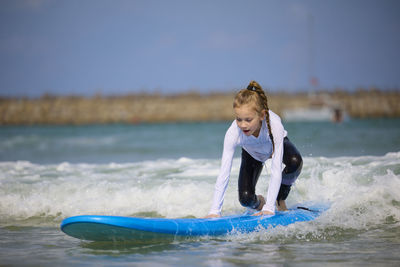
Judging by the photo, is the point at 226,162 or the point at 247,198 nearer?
the point at 226,162

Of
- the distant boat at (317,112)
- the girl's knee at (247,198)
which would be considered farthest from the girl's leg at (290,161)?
the distant boat at (317,112)

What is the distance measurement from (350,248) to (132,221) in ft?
6.48

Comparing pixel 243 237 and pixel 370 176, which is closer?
pixel 243 237

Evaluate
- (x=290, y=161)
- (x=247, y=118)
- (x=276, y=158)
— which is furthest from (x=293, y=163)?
(x=247, y=118)

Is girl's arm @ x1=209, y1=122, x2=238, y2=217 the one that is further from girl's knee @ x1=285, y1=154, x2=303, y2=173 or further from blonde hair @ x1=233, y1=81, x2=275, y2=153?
girl's knee @ x1=285, y1=154, x2=303, y2=173

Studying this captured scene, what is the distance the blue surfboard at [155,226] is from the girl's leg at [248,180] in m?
0.18

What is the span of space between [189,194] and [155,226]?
2324 mm

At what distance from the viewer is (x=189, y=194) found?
677cm

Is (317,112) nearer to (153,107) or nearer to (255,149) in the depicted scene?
(153,107)

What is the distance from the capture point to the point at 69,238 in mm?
4918

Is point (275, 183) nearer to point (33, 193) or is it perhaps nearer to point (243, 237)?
point (243, 237)

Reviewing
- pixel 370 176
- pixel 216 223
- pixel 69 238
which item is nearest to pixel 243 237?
pixel 216 223

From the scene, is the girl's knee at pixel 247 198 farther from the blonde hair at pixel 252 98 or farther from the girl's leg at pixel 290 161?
the blonde hair at pixel 252 98

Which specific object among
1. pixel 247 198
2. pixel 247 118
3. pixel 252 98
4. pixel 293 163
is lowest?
pixel 247 198
